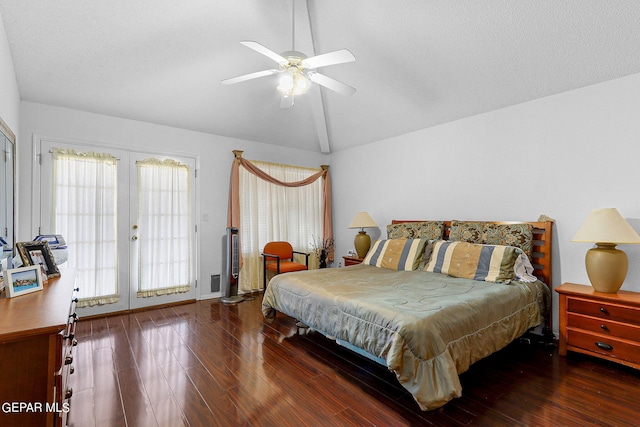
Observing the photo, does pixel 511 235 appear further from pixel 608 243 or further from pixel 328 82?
pixel 328 82

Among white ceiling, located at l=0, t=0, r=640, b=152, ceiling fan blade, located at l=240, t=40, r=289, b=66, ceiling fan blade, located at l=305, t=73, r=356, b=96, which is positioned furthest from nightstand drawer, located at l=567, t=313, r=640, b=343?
ceiling fan blade, located at l=240, t=40, r=289, b=66

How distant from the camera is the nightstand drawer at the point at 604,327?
2398mm

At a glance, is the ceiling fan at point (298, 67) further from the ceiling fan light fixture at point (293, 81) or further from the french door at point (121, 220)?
the french door at point (121, 220)

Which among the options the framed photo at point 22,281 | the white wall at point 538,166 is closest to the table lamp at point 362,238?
the white wall at point 538,166

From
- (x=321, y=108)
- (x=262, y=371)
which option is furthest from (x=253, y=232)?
(x=262, y=371)

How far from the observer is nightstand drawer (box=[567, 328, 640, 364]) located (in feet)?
7.82

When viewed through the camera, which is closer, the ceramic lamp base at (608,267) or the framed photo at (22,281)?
the framed photo at (22,281)

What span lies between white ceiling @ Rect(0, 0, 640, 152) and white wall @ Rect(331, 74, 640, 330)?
8.0 inches

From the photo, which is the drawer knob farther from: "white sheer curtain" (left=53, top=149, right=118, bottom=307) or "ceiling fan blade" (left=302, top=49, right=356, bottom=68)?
"white sheer curtain" (left=53, top=149, right=118, bottom=307)

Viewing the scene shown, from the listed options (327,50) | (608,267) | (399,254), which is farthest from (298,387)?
(327,50)

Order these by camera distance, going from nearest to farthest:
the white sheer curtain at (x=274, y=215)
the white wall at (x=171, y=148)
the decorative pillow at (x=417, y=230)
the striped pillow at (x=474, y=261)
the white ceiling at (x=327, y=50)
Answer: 1. the white ceiling at (x=327, y=50)
2. the striped pillow at (x=474, y=261)
3. the white wall at (x=171, y=148)
4. the decorative pillow at (x=417, y=230)
5. the white sheer curtain at (x=274, y=215)

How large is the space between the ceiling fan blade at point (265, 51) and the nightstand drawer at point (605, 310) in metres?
3.29

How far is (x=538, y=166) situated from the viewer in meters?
3.31

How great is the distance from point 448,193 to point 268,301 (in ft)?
8.98
